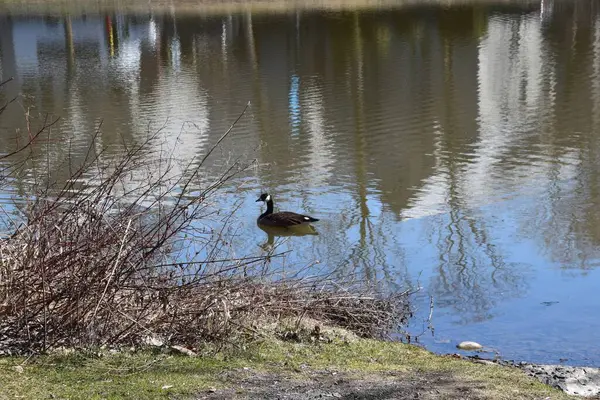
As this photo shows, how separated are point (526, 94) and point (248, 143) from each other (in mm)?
9205

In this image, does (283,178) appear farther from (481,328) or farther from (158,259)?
(158,259)

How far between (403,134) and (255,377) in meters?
14.8

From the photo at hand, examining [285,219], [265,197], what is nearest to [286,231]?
[285,219]

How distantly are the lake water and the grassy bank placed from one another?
7.29ft

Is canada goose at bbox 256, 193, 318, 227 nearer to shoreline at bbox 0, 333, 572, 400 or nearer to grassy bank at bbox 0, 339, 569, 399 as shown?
shoreline at bbox 0, 333, 572, 400

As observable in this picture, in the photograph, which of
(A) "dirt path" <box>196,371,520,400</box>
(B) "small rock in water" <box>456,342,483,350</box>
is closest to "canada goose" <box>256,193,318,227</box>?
(B) "small rock in water" <box>456,342,483,350</box>

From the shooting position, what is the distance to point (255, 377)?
244 inches

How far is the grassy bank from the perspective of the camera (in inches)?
223

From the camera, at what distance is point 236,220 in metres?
14.2

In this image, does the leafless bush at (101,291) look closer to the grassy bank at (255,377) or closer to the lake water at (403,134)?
the grassy bank at (255,377)

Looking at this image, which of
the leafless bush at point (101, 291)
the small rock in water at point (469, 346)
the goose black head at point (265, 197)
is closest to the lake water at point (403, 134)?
the small rock in water at point (469, 346)

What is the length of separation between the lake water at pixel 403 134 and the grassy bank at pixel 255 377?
87.5 inches

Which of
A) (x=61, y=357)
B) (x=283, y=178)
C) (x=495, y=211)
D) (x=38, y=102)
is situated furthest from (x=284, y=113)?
(x=61, y=357)

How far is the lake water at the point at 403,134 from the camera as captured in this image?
1114 centimetres
